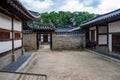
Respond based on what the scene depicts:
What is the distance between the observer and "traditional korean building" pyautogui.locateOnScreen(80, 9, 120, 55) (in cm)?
1243

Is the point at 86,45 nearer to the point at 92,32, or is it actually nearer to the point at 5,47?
the point at 92,32

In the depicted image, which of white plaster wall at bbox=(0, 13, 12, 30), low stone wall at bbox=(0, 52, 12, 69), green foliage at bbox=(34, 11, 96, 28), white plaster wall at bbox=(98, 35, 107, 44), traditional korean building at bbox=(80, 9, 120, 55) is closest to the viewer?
low stone wall at bbox=(0, 52, 12, 69)

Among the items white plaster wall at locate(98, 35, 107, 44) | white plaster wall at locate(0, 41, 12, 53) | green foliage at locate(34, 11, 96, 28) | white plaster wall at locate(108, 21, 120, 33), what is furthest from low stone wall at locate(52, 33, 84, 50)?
green foliage at locate(34, 11, 96, 28)

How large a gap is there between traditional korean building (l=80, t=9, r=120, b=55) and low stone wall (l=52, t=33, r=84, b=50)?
0.85 meters

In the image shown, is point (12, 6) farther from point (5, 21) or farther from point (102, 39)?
point (102, 39)

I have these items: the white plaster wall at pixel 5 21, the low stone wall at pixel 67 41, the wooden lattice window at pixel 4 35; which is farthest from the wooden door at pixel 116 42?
the wooden lattice window at pixel 4 35

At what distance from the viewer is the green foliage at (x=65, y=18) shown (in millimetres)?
40656

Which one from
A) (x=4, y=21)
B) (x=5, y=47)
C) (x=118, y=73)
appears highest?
(x=4, y=21)

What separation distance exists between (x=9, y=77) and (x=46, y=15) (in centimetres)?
3562

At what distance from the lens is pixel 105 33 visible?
16.5 m

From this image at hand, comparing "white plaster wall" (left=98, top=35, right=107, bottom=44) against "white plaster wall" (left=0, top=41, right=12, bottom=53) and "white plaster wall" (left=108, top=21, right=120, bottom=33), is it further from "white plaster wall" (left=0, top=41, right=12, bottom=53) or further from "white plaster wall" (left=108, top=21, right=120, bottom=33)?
"white plaster wall" (left=0, top=41, right=12, bottom=53)

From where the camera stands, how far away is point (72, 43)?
19.5 meters

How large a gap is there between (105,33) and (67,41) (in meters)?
4.34

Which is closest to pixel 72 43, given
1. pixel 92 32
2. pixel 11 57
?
pixel 92 32
